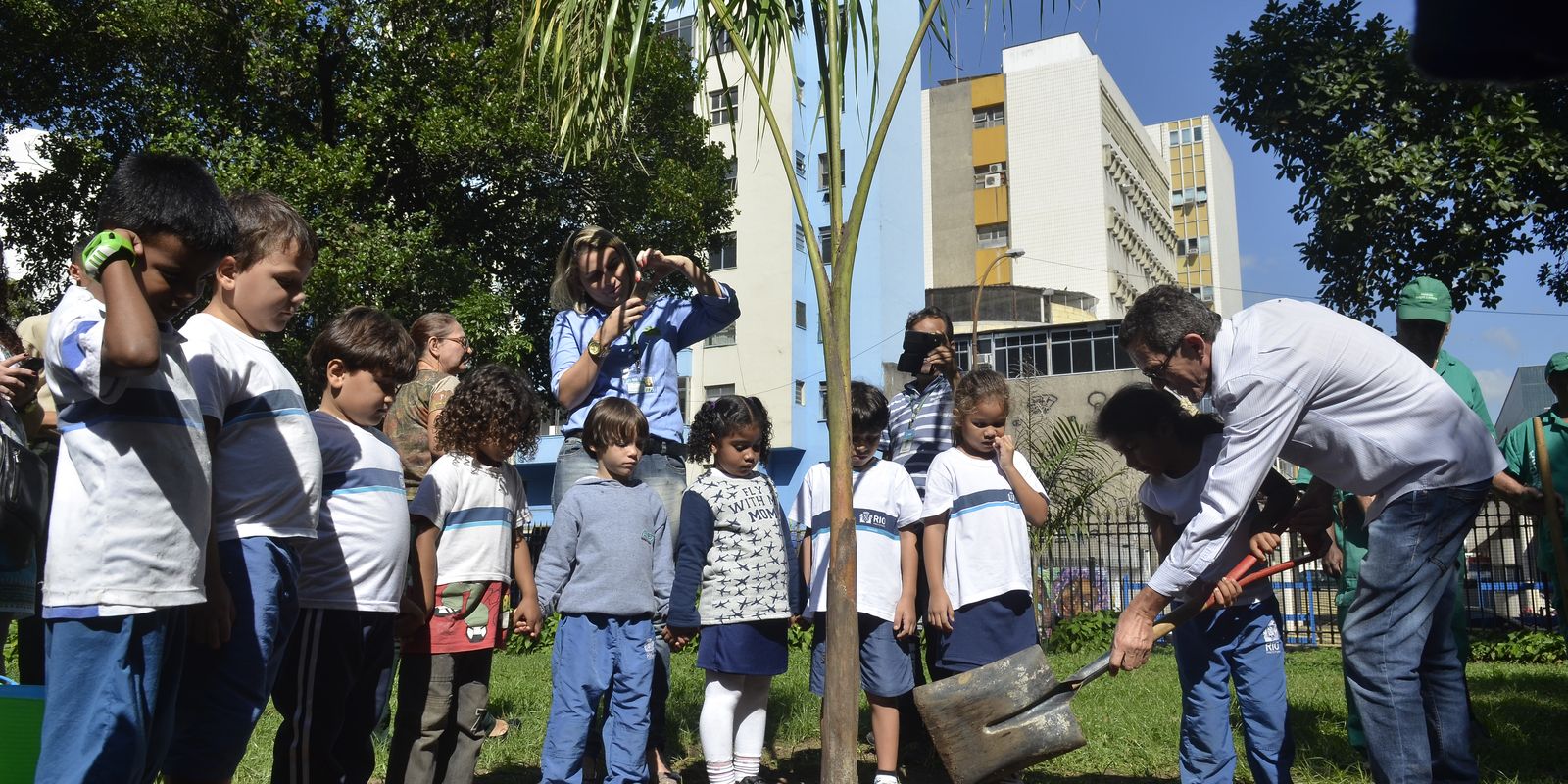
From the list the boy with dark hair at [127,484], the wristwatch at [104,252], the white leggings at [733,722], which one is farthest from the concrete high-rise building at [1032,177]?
the wristwatch at [104,252]


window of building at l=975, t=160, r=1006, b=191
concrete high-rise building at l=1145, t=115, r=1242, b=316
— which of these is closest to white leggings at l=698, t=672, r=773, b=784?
window of building at l=975, t=160, r=1006, b=191

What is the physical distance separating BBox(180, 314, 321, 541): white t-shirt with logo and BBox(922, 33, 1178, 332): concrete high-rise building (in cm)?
4328

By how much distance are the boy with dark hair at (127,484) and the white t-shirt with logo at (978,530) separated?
2.82m

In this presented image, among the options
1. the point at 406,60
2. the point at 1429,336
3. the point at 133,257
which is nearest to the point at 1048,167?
the point at 406,60

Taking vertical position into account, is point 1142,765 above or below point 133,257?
below

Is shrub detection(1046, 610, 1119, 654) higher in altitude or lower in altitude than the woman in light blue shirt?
lower

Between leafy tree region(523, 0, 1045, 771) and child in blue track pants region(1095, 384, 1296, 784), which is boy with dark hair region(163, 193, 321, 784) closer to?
leafy tree region(523, 0, 1045, 771)

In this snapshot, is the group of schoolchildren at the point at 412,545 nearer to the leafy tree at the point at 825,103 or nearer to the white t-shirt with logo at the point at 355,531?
the white t-shirt with logo at the point at 355,531

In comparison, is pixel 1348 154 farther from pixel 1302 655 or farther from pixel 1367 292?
pixel 1302 655

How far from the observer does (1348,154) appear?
32.0 feet

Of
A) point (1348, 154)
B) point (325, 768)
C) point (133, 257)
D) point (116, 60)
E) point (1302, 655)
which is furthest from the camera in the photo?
point (116, 60)

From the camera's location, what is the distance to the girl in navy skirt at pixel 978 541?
14.8 ft

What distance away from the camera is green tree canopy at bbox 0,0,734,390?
1346cm

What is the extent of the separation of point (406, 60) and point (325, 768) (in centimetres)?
1275
